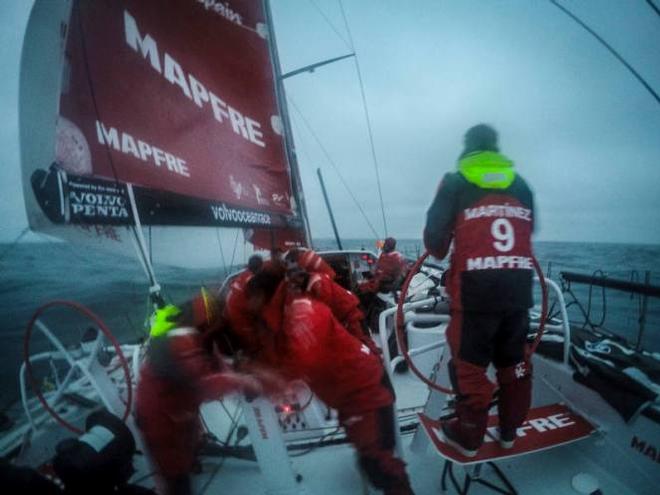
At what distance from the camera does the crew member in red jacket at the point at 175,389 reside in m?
1.47

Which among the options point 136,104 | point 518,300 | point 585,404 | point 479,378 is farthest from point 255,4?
point 585,404

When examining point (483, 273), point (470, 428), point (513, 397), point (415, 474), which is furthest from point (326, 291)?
point (415, 474)

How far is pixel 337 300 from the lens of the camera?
2.10m

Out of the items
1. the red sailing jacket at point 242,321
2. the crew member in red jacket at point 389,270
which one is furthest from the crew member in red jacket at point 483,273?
the crew member in red jacket at point 389,270

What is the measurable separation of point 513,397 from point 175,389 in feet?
5.96

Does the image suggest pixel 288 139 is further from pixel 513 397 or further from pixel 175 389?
pixel 513 397

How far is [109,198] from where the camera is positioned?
190cm

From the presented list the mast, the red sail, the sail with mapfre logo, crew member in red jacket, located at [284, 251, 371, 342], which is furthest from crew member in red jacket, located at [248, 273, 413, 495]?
the mast

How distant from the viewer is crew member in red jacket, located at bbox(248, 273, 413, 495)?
1.57 m

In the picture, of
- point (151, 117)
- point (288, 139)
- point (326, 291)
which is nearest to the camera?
point (326, 291)

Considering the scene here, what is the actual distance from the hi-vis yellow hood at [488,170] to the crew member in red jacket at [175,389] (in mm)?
1522

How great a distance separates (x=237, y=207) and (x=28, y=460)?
234cm

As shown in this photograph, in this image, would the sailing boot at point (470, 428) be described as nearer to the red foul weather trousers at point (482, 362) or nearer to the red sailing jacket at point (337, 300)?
the red foul weather trousers at point (482, 362)

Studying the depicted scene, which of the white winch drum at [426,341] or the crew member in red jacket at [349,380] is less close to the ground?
the crew member in red jacket at [349,380]
